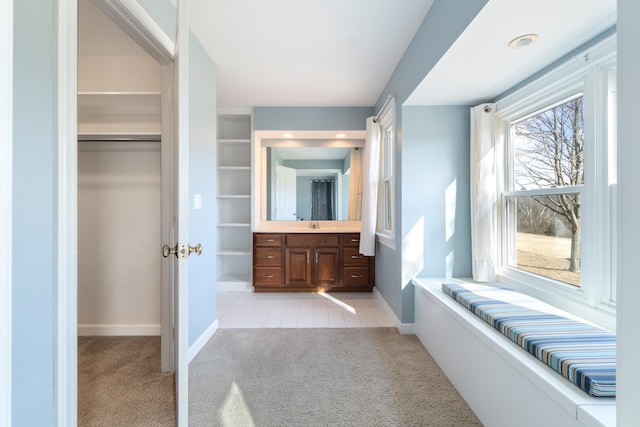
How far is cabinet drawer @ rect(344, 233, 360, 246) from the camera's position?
12.8 feet

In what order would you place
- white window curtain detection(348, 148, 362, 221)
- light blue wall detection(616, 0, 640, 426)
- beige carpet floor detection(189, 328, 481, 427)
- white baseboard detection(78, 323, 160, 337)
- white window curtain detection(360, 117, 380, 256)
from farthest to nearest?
white window curtain detection(348, 148, 362, 221), white window curtain detection(360, 117, 380, 256), white baseboard detection(78, 323, 160, 337), beige carpet floor detection(189, 328, 481, 427), light blue wall detection(616, 0, 640, 426)

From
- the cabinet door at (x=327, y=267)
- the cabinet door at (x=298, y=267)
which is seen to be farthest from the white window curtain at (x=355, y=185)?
the cabinet door at (x=298, y=267)

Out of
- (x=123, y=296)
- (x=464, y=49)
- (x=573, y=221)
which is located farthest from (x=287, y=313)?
(x=464, y=49)

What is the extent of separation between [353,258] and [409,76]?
2.29 metres

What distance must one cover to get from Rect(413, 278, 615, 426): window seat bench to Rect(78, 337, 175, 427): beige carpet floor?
1.60 m

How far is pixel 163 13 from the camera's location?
1.85 m

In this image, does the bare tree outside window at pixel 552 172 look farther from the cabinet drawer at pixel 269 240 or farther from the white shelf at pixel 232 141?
the white shelf at pixel 232 141

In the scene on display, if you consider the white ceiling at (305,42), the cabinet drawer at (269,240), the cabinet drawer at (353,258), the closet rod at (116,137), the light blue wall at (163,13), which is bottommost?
the cabinet drawer at (353,258)

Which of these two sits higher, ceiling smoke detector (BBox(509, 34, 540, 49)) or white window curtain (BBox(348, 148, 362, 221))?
ceiling smoke detector (BBox(509, 34, 540, 49))

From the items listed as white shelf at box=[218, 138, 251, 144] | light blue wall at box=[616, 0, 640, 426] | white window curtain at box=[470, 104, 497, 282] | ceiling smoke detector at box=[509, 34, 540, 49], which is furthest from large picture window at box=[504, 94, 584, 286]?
white shelf at box=[218, 138, 251, 144]

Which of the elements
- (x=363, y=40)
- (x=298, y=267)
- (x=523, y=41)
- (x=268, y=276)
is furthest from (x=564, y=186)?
(x=268, y=276)

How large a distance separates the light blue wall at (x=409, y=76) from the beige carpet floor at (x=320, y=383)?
1.49 feet

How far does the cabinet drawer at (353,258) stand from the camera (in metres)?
3.88
